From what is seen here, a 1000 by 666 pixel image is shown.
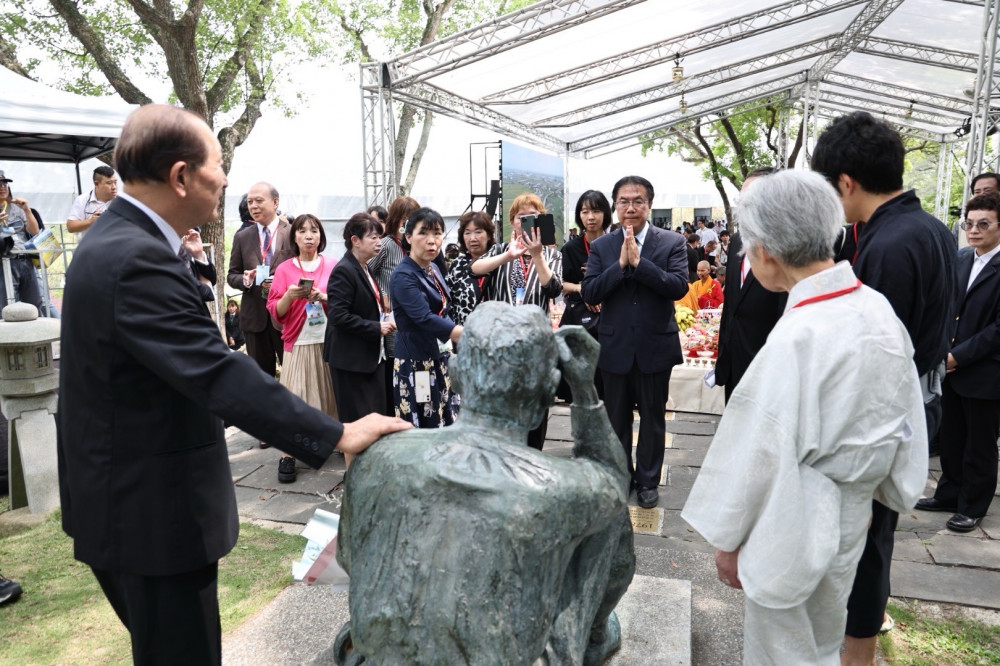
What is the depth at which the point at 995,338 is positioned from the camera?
377 centimetres

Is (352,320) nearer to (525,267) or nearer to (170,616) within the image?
(525,267)

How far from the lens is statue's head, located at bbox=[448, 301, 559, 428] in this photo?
149 cm

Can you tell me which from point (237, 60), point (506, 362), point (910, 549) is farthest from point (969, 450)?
point (237, 60)

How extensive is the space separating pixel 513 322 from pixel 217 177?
921mm

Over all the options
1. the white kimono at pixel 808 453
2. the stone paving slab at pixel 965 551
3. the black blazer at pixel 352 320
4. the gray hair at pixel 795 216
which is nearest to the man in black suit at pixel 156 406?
the white kimono at pixel 808 453

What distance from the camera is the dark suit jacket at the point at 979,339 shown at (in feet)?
12.5

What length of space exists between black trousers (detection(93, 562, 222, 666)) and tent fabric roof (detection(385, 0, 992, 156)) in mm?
7926

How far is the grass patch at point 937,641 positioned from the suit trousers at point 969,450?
1186mm

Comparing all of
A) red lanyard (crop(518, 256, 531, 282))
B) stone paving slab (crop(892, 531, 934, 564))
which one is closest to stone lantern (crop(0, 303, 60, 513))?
red lanyard (crop(518, 256, 531, 282))

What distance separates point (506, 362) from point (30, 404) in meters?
4.31

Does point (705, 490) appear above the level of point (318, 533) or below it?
above

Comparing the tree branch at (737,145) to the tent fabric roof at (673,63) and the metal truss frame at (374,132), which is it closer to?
the tent fabric roof at (673,63)

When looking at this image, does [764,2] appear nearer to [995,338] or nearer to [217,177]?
[995,338]

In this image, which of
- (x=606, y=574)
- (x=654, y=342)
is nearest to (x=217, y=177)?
(x=606, y=574)
